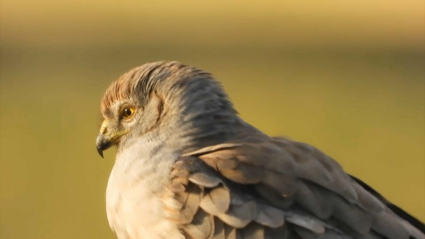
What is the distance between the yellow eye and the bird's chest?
511 millimetres

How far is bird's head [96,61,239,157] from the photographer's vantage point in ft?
17.0

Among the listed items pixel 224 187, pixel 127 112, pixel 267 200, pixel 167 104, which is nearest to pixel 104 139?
pixel 127 112

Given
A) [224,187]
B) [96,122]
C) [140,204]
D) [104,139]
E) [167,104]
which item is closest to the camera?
[224,187]

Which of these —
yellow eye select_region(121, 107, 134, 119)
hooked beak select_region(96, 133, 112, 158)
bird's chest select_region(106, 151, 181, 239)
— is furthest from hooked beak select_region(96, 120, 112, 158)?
bird's chest select_region(106, 151, 181, 239)

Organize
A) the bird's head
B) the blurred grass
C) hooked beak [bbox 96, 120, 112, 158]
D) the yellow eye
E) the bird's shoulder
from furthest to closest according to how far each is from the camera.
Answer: the blurred grass → hooked beak [bbox 96, 120, 112, 158] → the yellow eye → the bird's head → the bird's shoulder

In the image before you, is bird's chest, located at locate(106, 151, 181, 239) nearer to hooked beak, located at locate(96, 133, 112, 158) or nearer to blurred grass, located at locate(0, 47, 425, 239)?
hooked beak, located at locate(96, 133, 112, 158)

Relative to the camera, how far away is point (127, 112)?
5.50m

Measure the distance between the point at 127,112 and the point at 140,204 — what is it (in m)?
0.89

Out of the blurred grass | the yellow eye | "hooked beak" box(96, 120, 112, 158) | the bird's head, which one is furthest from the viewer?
the blurred grass

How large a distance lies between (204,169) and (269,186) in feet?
1.23

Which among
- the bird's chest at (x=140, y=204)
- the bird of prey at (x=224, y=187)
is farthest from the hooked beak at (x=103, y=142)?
the bird's chest at (x=140, y=204)

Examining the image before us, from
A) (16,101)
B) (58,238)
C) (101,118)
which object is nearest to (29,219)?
(58,238)

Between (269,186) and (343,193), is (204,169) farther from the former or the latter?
(343,193)

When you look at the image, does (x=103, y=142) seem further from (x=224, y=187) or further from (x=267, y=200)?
(x=267, y=200)
